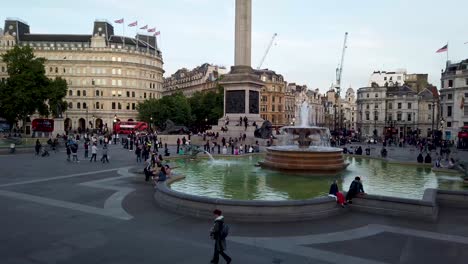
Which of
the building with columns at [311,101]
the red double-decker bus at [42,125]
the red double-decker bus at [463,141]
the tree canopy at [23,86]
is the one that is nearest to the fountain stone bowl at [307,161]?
the red double-decker bus at [463,141]

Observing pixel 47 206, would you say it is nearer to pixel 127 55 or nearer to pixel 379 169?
pixel 379 169

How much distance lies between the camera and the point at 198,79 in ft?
392

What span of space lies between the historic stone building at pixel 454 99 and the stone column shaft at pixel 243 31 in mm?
38696

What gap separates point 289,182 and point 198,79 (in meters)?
103

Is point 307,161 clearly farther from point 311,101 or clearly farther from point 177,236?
point 311,101

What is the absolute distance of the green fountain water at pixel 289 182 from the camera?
53.1ft

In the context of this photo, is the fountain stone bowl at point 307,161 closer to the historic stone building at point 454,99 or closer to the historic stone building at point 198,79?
the historic stone building at point 454,99

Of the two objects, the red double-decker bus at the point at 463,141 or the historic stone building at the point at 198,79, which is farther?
the historic stone building at the point at 198,79

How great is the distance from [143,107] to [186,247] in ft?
241

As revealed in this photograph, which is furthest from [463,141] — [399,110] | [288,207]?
[288,207]

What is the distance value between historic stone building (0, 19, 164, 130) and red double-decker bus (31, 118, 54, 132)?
3958cm

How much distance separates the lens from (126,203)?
14148mm

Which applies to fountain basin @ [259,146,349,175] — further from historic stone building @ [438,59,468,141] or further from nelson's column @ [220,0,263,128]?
historic stone building @ [438,59,468,141]

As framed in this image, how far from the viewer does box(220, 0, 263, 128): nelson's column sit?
47.6 meters
